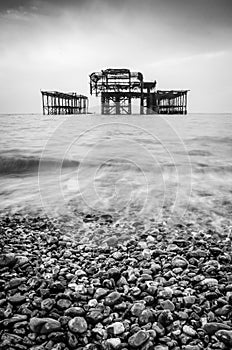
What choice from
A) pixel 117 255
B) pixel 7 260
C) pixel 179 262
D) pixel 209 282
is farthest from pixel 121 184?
pixel 209 282

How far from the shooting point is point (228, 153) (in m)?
7.54

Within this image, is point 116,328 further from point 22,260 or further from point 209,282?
point 22,260

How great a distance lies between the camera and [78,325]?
1544mm

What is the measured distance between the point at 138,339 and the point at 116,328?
137 mm

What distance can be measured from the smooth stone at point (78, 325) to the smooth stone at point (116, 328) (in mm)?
132

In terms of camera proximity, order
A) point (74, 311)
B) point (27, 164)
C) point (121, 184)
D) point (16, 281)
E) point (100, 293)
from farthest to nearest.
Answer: point (27, 164) → point (121, 184) → point (16, 281) → point (100, 293) → point (74, 311)

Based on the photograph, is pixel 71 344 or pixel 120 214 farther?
pixel 120 214

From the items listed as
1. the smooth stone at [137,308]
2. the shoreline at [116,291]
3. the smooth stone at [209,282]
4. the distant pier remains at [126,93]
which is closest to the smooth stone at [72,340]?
the shoreline at [116,291]

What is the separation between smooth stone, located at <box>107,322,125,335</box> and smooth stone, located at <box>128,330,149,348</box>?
0.08 m

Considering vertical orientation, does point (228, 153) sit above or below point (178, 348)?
above

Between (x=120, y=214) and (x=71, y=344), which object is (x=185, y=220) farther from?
(x=71, y=344)

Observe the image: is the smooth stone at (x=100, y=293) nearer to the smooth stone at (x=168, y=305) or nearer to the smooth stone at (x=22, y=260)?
the smooth stone at (x=168, y=305)

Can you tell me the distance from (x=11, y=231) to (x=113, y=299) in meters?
1.45

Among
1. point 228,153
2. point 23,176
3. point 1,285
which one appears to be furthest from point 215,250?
point 228,153
